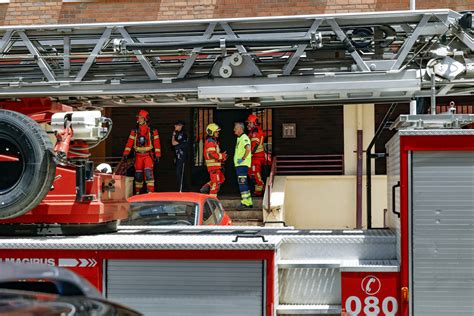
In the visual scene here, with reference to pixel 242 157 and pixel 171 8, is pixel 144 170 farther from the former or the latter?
Result: pixel 171 8

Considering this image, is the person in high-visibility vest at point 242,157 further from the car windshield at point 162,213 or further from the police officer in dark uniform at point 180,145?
the car windshield at point 162,213

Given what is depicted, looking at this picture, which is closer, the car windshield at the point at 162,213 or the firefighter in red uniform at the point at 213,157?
the car windshield at the point at 162,213

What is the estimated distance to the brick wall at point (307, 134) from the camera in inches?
758

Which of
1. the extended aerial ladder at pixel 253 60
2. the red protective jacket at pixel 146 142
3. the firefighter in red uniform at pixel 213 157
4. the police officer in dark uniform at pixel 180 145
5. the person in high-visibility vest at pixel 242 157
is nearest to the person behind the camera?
the extended aerial ladder at pixel 253 60

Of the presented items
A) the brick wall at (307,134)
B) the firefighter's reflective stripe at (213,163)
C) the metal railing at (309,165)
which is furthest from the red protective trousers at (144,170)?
the brick wall at (307,134)

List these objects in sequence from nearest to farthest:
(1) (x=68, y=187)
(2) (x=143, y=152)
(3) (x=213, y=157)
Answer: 1. (1) (x=68, y=187)
2. (3) (x=213, y=157)
3. (2) (x=143, y=152)

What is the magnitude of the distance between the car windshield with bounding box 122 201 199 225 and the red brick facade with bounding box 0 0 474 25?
8.20 meters

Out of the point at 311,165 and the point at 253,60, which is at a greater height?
the point at 253,60

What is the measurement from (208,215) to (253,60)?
4.12 meters

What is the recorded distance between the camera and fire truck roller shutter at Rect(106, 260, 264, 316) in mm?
5328

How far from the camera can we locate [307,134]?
19.3 metres

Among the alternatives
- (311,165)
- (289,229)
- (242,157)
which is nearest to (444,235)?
(289,229)

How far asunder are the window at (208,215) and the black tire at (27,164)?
4.06 meters

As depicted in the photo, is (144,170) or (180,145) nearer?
(144,170)
